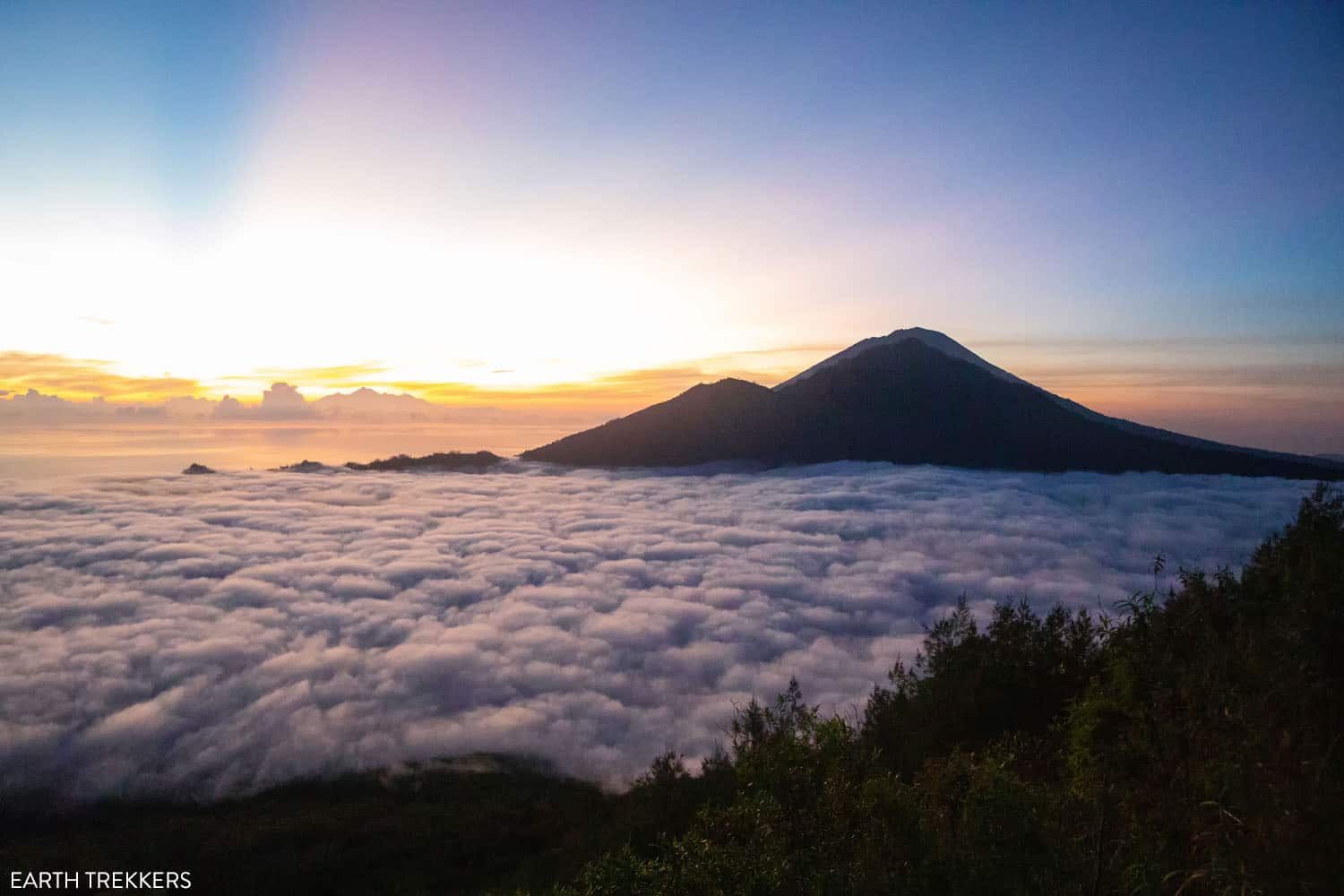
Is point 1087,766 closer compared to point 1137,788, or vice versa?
point 1137,788

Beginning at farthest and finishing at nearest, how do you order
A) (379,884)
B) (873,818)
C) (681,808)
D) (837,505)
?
(837,505), (379,884), (681,808), (873,818)

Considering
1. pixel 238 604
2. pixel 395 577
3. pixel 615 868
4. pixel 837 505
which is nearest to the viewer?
pixel 615 868

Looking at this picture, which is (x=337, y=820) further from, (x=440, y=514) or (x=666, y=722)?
(x=440, y=514)

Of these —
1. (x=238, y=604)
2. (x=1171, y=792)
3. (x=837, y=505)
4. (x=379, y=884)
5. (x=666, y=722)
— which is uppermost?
(x=1171, y=792)

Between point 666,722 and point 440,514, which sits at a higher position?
point 440,514

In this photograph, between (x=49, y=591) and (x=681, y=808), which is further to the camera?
(x=49, y=591)

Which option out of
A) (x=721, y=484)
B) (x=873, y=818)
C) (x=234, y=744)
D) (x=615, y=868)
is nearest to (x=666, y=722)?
(x=234, y=744)

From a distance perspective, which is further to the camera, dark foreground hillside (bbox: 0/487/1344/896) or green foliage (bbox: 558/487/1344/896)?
dark foreground hillside (bbox: 0/487/1344/896)

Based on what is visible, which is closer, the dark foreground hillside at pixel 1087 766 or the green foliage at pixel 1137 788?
the green foliage at pixel 1137 788

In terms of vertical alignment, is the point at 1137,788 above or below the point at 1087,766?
above
